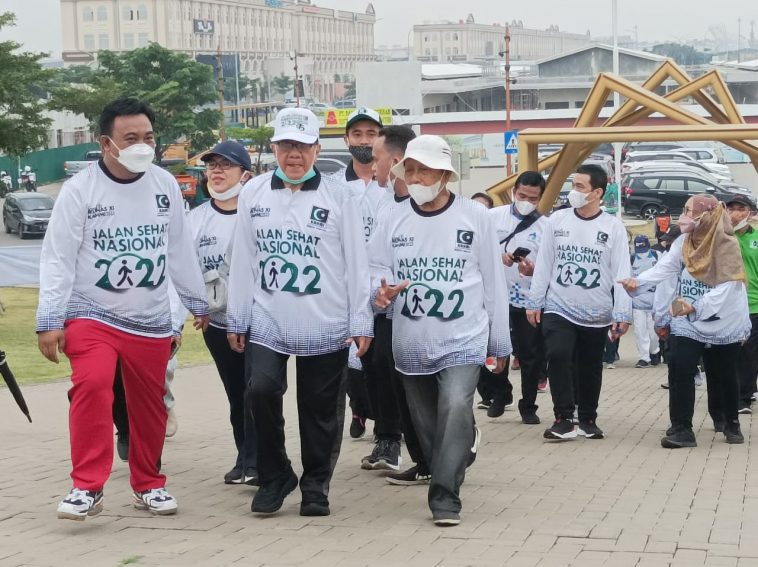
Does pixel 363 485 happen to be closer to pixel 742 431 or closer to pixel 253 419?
pixel 253 419

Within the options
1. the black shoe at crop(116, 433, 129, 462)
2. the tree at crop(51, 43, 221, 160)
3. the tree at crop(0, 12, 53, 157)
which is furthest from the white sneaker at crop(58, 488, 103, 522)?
the tree at crop(51, 43, 221, 160)

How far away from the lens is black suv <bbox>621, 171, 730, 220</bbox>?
44.5 meters

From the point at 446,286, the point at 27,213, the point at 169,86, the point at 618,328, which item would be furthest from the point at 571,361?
the point at 169,86

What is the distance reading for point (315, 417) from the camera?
6680 millimetres

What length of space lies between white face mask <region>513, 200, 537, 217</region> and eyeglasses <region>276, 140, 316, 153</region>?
4.22m

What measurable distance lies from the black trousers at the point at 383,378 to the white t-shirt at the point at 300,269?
1.09 m

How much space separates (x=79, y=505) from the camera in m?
6.20

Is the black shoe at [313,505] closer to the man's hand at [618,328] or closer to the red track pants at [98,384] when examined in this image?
the red track pants at [98,384]

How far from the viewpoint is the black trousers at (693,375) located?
9203mm

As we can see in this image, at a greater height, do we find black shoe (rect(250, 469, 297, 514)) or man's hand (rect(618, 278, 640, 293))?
man's hand (rect(618, 278, 640, 293))

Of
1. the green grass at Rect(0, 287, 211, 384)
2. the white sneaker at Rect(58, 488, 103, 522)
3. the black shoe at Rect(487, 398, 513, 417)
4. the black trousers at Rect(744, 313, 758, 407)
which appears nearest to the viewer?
the white sneaker at Rect(58, 488, 103, 522)

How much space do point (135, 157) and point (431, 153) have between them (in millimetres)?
1440

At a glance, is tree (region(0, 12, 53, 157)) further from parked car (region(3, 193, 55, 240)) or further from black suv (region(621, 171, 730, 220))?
black suv (region(621, 171, 730, 220))

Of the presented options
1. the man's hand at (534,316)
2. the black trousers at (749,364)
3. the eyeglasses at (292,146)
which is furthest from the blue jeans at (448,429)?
the black trousers at (749,364)
